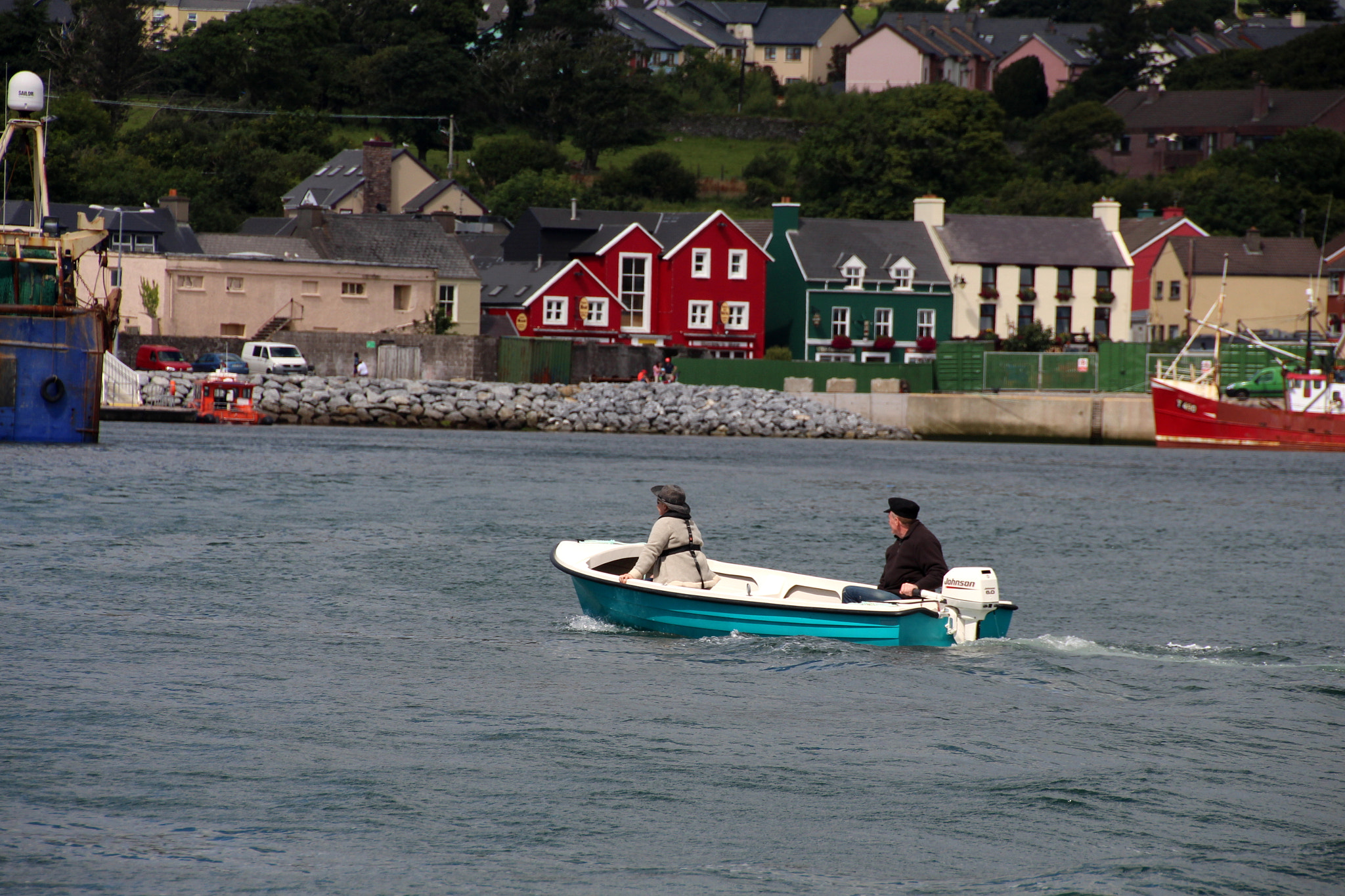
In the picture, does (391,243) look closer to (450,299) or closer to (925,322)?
(450,299)

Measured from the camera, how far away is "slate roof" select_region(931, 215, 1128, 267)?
8338cm

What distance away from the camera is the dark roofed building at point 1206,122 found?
380ft

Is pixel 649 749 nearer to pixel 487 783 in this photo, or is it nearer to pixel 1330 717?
pixel 487 783

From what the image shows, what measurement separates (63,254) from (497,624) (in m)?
26.1

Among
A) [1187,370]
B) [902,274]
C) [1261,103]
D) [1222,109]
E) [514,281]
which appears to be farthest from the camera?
[1222,109]

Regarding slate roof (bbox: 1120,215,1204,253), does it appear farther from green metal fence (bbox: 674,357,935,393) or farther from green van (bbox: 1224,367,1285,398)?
green metal fence (bbox: 674,357,935,393)

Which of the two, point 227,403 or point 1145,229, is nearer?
point 227,403

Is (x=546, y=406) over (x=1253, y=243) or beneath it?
beneath

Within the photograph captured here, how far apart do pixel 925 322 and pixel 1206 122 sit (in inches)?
2015

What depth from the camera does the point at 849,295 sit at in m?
79.8

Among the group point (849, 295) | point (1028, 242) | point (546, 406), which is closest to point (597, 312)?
point (546, 406)

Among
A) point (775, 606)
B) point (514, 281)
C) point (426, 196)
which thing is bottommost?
point (775, 606)

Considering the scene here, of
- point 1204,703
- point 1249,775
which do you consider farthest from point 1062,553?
point 1249,775

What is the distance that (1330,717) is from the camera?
1516 centimetres
